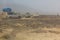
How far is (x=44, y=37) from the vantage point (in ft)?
23.6

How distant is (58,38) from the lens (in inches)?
275

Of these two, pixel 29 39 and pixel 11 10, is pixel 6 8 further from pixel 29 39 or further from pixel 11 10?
pixel 29 39

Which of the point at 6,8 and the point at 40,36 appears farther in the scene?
the point at 6,8

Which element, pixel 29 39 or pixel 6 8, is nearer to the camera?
pixel 29 39

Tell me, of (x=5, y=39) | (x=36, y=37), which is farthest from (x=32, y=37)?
(x=5, y=39)

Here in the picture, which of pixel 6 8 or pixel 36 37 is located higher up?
pixel 36 37

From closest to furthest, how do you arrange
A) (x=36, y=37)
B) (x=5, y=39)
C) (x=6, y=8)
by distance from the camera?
1. (x=5, y=39)
2. (x=36, y=37)
3. (x=6, y=8)

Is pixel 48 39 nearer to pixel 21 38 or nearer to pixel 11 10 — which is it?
pixel 21 38

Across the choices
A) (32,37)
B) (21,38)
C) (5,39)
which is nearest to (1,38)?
(5,39)

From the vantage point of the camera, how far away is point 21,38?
695 cm

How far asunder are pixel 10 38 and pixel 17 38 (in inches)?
12.8

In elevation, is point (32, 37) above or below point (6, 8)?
above

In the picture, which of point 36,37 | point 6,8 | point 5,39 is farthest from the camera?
point 6,8

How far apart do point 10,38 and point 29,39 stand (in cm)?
68
